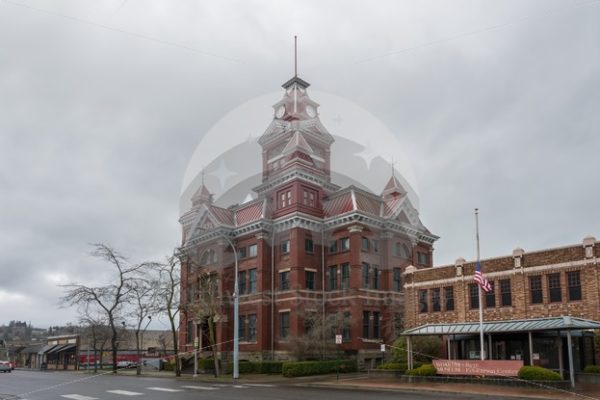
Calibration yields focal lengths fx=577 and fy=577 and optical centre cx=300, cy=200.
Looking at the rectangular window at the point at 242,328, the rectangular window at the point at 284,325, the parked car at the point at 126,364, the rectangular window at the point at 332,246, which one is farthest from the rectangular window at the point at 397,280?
the parked car at the point at 126,364

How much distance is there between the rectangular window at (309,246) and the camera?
5131 centimetres

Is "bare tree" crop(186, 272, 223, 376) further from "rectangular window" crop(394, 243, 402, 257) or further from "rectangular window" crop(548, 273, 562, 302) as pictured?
"rectangular window" crop(548, 273, 562, 302)

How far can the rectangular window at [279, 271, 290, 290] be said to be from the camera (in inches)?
1982

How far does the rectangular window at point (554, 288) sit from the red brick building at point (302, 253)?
53.1 feet

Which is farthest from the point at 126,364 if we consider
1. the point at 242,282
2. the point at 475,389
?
the point at 475,389

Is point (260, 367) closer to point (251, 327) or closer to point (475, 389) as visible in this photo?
point (251, 327)

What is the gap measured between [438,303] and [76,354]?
5598 centimetres

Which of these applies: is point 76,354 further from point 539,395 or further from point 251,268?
point 539,395

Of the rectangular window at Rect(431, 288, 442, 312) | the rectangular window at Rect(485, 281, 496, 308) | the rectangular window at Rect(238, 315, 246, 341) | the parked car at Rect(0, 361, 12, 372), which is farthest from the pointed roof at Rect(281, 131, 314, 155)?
the parked car at Rect(0, 361, 12, 372)

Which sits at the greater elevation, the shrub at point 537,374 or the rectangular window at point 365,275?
the rectangular window at point 365,275

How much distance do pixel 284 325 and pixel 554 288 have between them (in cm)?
2292

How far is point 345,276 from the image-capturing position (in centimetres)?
5016

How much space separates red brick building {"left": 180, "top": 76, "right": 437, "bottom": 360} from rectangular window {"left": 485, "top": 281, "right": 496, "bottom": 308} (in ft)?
38.7

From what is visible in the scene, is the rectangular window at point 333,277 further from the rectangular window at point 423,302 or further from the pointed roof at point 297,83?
the pointed roof at point 297,83
